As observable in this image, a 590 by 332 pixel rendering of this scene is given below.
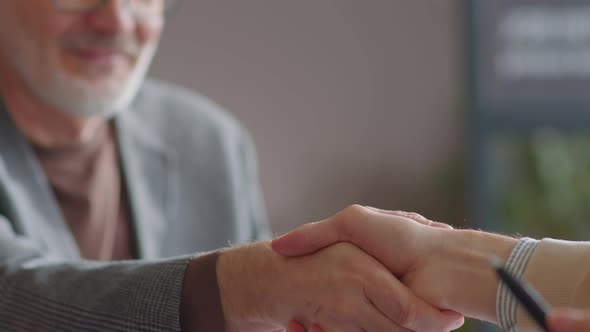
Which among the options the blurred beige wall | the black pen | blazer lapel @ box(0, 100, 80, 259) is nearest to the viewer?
the black pen

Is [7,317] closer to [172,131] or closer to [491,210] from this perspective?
[172,131]

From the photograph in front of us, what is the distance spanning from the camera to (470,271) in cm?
107

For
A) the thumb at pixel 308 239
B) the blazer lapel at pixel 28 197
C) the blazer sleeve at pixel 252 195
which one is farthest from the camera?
the blazer sleeve at pixel 252 195

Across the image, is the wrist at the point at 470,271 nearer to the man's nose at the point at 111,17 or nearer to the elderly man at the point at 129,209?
the elderly man at the point at 129,209

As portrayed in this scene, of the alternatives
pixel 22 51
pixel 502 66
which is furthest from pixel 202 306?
pixel 502 66

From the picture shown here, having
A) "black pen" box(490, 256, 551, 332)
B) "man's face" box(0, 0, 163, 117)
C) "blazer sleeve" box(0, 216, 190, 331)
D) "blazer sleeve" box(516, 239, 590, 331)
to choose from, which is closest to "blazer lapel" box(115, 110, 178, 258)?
"man's face" box(0, 0, 163, 117)

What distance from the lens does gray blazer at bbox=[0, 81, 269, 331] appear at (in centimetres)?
114

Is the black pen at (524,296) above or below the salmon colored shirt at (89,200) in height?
above

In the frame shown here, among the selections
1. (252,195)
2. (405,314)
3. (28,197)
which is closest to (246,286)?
(405,314)

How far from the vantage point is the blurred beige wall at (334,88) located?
3352 mm

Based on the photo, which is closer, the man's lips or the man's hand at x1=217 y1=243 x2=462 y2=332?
the man's hand at x1=217 y1=243 x2=462 y2=332

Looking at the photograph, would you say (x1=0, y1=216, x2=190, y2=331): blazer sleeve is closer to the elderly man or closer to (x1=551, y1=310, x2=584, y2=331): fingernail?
the elderly man

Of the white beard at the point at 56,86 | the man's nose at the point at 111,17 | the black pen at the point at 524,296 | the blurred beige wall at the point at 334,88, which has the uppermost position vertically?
the man's nose at the point at 111,17

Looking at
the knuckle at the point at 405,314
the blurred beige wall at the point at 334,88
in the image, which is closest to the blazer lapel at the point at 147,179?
the knuckle at the point at 405,314
